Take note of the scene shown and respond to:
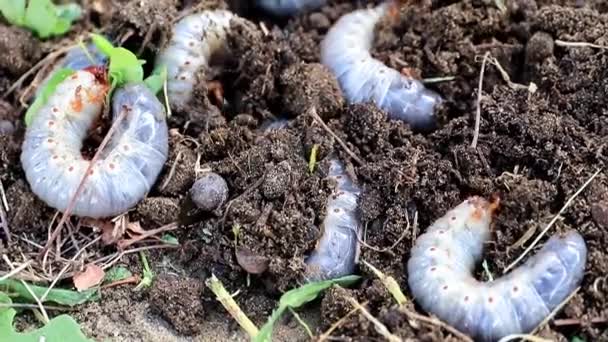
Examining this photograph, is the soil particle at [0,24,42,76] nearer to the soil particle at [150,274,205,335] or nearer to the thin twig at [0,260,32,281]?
the thin twig at [0,260,32,281]

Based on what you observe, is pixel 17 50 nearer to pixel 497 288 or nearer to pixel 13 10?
pixel 13 10

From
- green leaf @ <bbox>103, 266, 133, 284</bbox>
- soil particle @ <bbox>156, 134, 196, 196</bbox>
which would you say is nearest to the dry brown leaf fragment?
green leaf @ <bbox>103, 266, 133, 284</bbox>

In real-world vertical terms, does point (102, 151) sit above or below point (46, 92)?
below

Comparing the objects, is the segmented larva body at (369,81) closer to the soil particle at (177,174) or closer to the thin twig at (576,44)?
the thin twig at (576,44)

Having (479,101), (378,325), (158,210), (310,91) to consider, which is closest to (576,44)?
(479,101)

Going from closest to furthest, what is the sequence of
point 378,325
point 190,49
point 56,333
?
point 378,325 → point 56,333 → point 190,49

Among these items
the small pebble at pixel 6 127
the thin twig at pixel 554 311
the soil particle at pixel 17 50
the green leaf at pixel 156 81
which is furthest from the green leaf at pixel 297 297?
the soil particle at pixel 17 50
